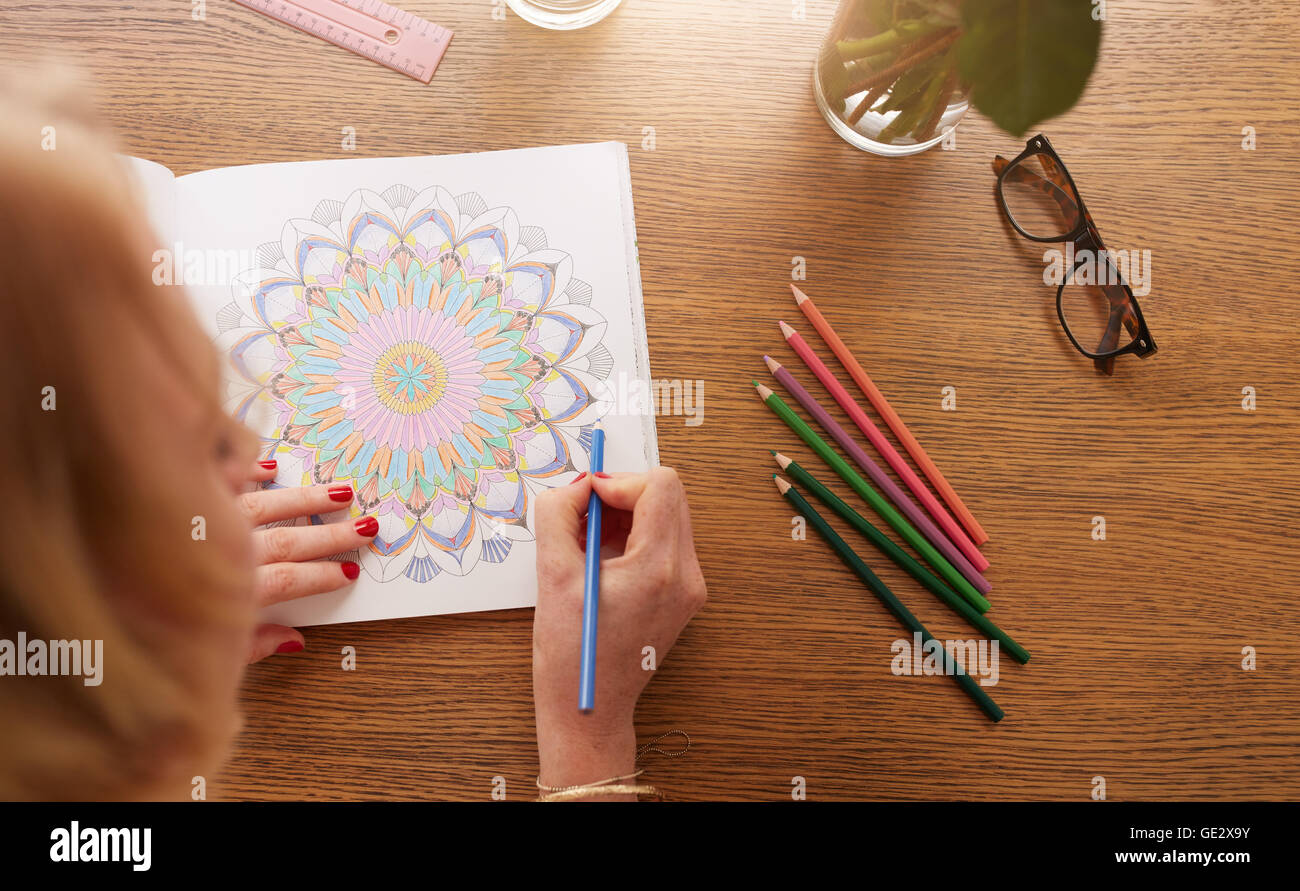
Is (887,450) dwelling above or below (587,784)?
above

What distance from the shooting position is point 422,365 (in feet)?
2.88

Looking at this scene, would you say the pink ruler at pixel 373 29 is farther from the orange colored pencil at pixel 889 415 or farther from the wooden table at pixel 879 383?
the orange colored pencil at pixel 889 415

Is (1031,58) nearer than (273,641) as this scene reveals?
Yes

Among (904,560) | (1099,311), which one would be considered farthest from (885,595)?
(1099,311)

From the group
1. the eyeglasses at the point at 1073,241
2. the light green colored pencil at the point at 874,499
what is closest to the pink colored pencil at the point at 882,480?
the light green colored pencil at the point at 874,499

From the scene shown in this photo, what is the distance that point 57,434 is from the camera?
0.55 m

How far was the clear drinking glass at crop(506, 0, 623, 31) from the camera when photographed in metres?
0.93

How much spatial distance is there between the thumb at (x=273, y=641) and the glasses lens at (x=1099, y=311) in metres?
0.99

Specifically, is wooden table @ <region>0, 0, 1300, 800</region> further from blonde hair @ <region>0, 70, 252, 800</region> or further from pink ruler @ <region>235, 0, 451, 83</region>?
blonde hair @ <region>0, 70, 252, 800</region>

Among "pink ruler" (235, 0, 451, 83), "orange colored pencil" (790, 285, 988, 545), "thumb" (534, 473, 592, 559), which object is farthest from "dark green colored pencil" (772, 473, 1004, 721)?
"pink ruler" (235, 0, 451, 83)

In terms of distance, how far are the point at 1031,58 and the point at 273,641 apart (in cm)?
89

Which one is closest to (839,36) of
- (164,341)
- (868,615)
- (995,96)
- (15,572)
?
(995,96)

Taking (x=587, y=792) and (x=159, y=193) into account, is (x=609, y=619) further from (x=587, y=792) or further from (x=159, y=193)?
(x=159, y=193)

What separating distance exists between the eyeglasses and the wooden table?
3 cm
